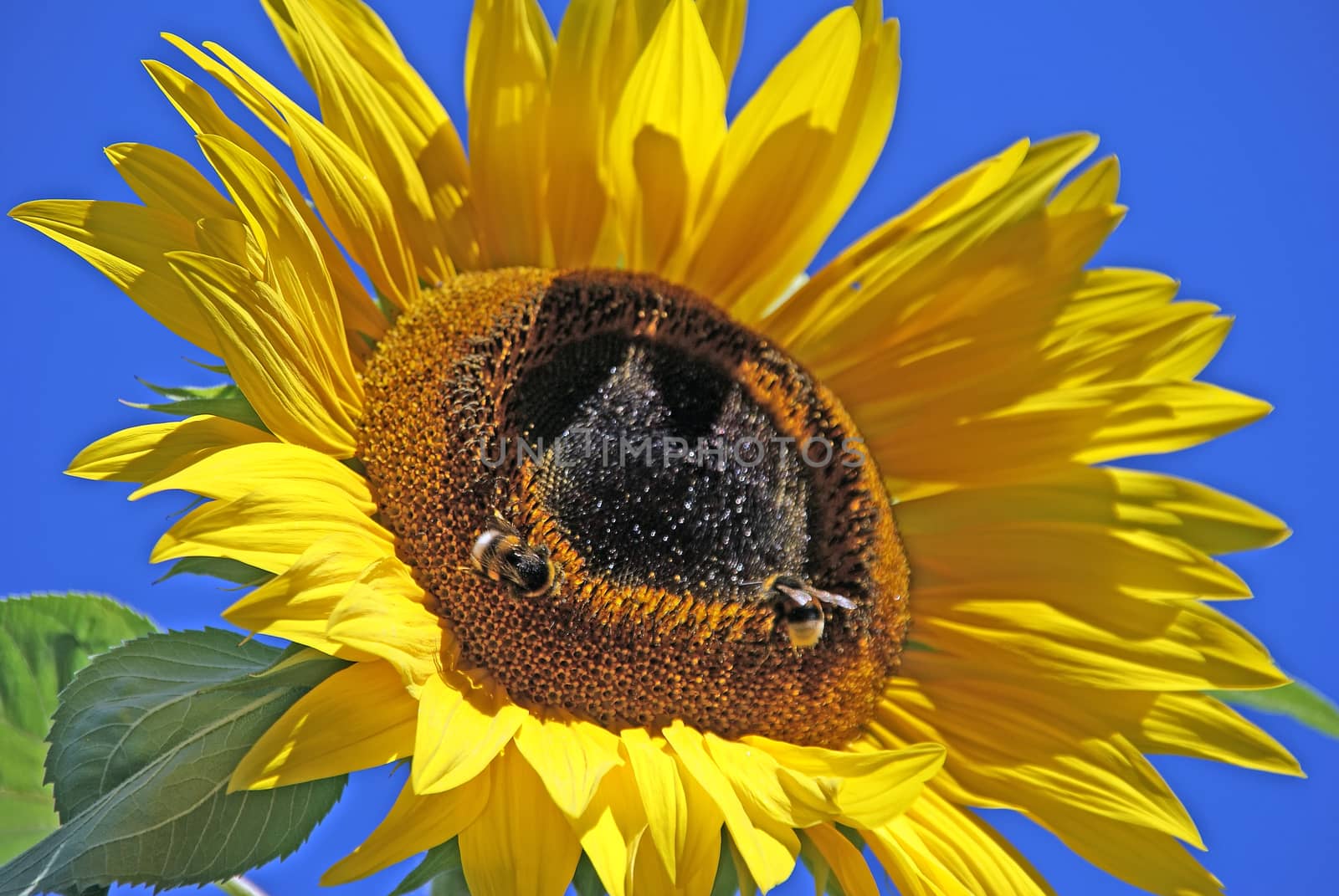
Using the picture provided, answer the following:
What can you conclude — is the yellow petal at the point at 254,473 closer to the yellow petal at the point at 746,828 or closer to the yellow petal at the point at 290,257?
the yellow petal at the point at 290,257

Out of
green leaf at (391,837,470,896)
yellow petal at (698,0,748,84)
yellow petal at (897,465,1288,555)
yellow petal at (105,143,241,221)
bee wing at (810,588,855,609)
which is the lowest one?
green leaf at (391,837,470,896)

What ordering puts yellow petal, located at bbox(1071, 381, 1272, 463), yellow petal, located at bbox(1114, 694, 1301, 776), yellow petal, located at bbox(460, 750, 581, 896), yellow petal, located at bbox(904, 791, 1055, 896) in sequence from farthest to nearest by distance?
yellow petal, located at bbox(1071, 381, 1272, 463) → yellow petal, located at bbox(1114, 694, 1301, 776) → yellow petal, located at bbox(904, 791, 1055, 896) → yellow petal, located at bbox(460, 750, 581, 896)

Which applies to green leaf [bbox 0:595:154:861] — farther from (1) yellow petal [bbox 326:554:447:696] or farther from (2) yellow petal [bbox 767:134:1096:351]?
(2) yellow petal [bbox 767:134:1096:351]

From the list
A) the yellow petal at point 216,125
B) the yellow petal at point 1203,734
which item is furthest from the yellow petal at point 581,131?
the yellow petal at point 1203,734

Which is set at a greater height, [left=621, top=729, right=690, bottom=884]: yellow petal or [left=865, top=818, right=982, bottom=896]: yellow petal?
[left=621, top=729, right=690, bottom=884]: yellow petal

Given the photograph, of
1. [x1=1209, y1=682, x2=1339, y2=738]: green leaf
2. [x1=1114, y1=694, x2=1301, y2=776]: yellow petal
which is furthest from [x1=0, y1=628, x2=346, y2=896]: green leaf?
[x1=1209, y1=682, x2=1339, y2=738]: green leaf

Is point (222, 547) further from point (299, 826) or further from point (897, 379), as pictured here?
point (897, 379)

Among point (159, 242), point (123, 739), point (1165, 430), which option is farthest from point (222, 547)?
point (1165, 430)
